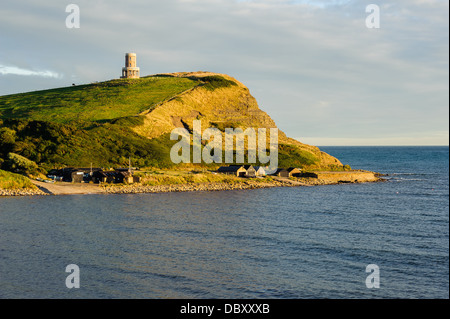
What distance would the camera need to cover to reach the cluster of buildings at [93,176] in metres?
99.5

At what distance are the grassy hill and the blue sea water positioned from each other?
41107 mm

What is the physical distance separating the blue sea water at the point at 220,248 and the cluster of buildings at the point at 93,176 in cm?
2163

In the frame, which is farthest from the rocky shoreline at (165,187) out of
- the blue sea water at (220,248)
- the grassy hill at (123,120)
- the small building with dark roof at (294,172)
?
the grassy hill at (123,120)

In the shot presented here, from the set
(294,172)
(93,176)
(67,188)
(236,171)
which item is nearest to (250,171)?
(236,171)

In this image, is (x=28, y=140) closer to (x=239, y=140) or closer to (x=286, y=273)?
(x=239, y=140)

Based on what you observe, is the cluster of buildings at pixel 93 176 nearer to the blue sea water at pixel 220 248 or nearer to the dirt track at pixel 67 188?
the dirt track at pixel 67 188

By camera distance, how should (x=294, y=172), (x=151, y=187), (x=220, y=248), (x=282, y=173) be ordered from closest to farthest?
1. (x=220, y=248)
2. (x=151, y=187)
3. (x=282, y=173)
4. (x=294, y=172)

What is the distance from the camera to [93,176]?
101 m

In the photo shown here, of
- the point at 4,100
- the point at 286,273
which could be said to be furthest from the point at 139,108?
the point at 286,273

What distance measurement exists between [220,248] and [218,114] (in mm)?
132708

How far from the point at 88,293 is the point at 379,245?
28329mm

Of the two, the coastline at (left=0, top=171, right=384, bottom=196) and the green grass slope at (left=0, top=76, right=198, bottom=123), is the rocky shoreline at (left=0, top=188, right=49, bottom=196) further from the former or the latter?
the green grass slope at (left=0, top=76, right=198, bottom=123)

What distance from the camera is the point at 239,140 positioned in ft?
522

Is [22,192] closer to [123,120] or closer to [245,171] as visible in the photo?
[245,171]
